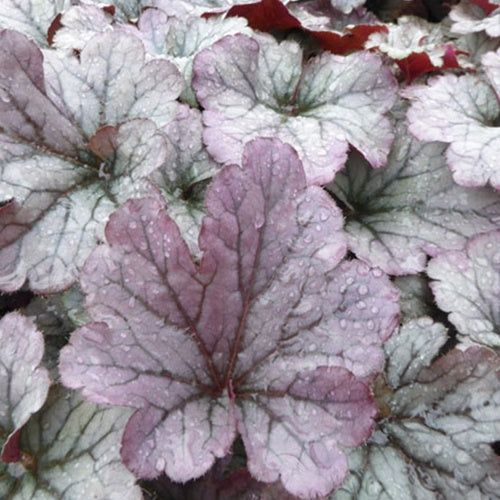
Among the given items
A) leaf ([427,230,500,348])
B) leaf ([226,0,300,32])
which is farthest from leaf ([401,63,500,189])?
leaf ([226,0,300,32])

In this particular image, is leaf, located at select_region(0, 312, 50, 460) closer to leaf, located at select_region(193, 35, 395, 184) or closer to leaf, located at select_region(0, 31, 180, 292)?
leaf, located at select_region(0, 31, 180, 292)

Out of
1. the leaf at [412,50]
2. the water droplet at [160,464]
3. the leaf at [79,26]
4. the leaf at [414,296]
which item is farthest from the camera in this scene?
the leaf at [412,50]

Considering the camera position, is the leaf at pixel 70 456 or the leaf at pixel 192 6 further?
the leaf at pixel 192 6

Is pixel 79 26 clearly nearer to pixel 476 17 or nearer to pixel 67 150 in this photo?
pixel 67 150

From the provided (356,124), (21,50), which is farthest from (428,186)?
(21,50)

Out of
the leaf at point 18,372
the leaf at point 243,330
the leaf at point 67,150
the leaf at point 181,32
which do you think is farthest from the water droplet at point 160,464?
the leaf at point 181,32

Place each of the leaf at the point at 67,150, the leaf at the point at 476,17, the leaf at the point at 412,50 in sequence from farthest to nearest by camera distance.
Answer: the leaf at the point at 476,17
the leaf at the point at 412,50
the leaf at the point at 67,150

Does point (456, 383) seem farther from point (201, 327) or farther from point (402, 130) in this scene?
point (402, 130)

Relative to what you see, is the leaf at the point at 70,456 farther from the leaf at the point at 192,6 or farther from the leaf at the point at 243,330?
the leaf at the point at 192,6
